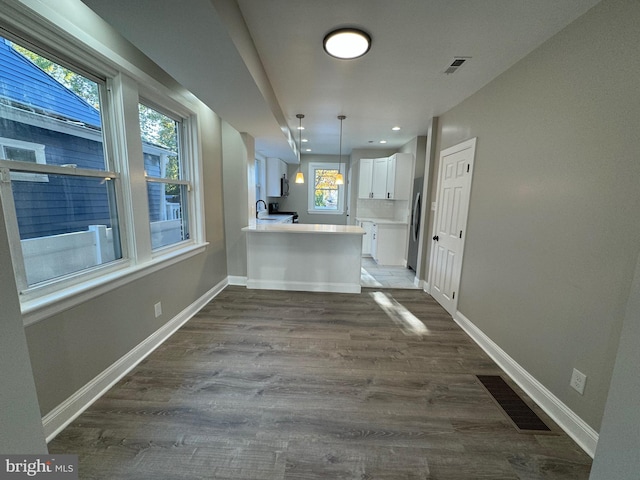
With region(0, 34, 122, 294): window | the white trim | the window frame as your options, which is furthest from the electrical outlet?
the window frame

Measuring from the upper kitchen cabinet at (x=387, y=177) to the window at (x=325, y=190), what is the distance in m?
1.51

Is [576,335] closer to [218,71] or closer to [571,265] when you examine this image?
[571,265]

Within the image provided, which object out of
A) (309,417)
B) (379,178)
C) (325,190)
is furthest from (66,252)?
(325,190)

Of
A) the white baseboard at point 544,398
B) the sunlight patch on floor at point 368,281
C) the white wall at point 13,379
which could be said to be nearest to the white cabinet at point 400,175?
the sunlight patch on floor at point 368,281

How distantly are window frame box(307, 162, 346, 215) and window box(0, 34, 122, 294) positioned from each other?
5718mm

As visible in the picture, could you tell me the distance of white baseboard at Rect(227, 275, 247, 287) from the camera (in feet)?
13.3

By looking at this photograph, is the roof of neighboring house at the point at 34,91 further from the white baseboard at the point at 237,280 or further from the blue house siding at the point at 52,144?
the white baseboard at the point at 237,280

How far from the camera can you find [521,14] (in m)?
1.66

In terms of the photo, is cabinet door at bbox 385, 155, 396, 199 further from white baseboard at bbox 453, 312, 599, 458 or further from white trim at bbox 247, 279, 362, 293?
white baseboard at bbox 453, 312, 599, 458

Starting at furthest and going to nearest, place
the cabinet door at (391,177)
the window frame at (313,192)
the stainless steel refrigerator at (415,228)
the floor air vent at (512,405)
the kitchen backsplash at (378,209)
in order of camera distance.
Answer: the window frame at (313,192), the kitchen backsplash at (378,209), the cabinet door at (391,177), the stainless steel refrigerator at (415,228), the floor air vent at (512,405)

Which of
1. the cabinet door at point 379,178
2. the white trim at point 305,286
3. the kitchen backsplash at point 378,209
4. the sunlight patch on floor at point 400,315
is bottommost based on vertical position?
the sunlight patch on floor at point 400,315

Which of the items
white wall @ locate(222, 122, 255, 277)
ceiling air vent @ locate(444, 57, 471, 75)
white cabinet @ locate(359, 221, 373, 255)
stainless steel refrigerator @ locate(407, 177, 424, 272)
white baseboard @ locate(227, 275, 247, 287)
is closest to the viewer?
ceiling air vent @ locate(444, 57, 471, 75)

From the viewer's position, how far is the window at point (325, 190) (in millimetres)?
7375

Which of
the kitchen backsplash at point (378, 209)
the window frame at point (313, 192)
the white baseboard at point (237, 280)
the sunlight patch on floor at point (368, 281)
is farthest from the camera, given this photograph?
the window frame at point (313, 192)
